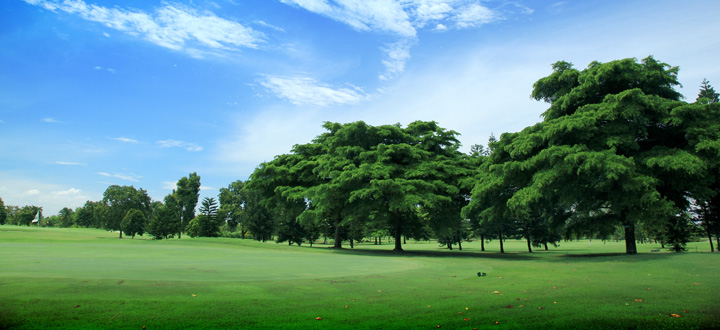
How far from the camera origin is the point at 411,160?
34250mm

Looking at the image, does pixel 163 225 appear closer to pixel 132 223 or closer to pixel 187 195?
pixel 132 223

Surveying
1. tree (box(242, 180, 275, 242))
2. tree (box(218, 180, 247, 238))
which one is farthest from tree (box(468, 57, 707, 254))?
tree (box(218, 180, 247, 238))

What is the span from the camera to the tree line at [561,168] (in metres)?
20.8

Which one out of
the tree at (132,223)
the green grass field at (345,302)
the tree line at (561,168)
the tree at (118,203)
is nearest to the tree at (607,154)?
the tree line at (561,168)

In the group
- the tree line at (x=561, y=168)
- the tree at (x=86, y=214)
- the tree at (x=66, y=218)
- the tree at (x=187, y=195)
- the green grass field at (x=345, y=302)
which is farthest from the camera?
the tree at (x=66, y=218)

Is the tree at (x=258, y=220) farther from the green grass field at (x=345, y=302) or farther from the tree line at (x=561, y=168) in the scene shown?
the green grass field at (x=345, y=302)

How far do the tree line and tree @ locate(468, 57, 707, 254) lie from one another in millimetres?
71

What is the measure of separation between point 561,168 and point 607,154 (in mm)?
2150

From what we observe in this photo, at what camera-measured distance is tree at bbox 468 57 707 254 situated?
1978cm

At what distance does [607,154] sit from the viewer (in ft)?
65.4

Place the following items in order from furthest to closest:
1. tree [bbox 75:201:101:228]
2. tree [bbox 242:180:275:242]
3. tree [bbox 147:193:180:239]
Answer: tree [bbox 75:201:101:228] < tree [bbox 242:180:275:242] < tree [bbox 147:193:180:239]

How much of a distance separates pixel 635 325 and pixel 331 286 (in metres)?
6.48

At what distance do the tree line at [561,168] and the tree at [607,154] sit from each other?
7cm

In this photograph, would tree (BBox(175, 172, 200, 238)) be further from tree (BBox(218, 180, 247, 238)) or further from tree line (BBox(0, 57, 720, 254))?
tree line (BBox(0, 57, 720, 254))
